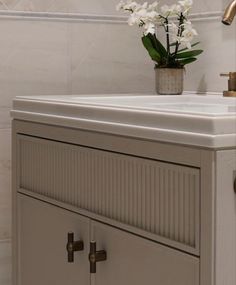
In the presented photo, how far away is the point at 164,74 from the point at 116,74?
264 mm

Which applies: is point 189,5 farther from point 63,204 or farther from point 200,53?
point 63,204

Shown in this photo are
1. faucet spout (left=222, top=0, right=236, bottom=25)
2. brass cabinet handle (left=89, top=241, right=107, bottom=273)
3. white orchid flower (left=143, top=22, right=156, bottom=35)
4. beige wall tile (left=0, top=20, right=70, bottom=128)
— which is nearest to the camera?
brass cabinet handle (left=89, top=241, right=107, bottom=273)

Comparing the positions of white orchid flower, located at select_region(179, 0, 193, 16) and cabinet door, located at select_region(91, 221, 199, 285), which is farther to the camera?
white orchid flower, located at select_region(179, 0, 193, 16)

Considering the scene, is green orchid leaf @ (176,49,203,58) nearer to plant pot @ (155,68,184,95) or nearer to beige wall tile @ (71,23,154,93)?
plant pot @ (155,68,184,95)

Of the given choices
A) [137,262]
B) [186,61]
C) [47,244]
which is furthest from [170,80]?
[137,262]

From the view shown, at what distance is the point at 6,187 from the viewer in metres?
1.79

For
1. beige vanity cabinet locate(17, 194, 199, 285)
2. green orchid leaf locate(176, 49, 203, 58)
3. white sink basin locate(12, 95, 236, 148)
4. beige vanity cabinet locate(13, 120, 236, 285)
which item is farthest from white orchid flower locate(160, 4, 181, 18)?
beige vanity cabinet locate(17, 194, 199, 285)

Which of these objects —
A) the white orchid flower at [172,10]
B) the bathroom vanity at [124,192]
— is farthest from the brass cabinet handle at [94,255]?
the white orchid flower at [172,10]

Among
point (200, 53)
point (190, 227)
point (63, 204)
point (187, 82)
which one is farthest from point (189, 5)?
point (190, 227)

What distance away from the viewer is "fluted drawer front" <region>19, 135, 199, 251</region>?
41.4 inches

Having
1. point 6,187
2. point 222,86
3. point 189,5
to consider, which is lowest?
point 6,187

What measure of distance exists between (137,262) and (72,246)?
0.21 m

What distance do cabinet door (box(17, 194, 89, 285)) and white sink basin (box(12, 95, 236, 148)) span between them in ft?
0.67

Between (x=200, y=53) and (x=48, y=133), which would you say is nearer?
(x=48, y=133)
